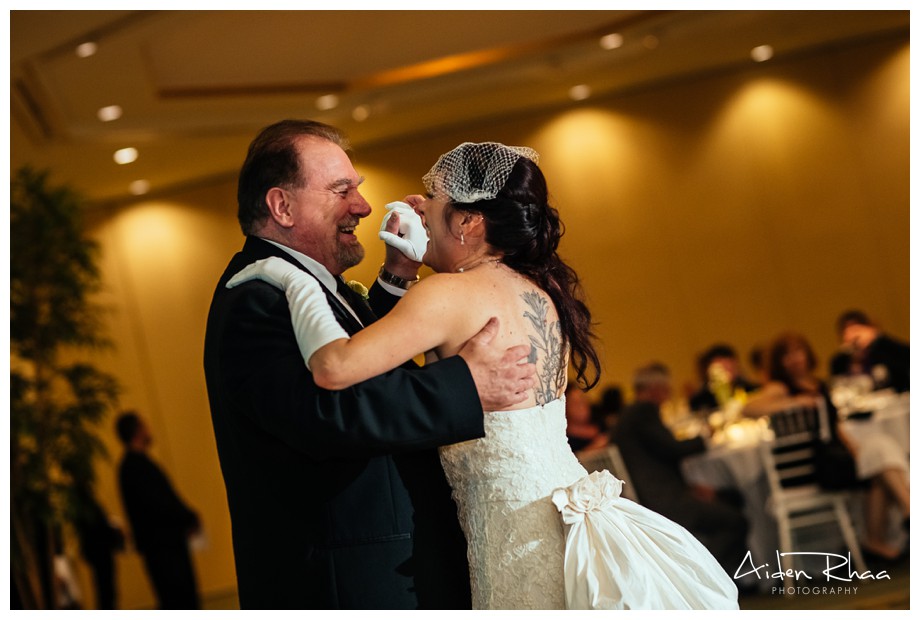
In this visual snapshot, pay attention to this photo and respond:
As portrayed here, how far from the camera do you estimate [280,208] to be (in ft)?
8.30

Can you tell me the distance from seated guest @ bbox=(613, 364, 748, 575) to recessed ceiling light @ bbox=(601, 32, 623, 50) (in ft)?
10.4

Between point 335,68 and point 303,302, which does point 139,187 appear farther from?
point 303,302

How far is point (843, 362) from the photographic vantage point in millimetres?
7539

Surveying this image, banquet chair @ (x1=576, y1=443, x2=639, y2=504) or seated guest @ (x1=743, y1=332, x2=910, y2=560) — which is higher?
banquet chair @ (x1=576, y1=443, x2=639, y2=504)

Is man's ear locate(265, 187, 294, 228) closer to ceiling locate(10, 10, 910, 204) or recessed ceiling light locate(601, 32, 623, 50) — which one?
ceiling locate(10, 10, 910, 204)

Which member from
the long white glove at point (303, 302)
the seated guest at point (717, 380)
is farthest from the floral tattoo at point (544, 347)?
the seated guest at point (717, 380)

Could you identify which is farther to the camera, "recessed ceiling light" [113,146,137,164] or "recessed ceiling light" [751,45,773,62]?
"recessed ceiling light" [751,45,773,62]

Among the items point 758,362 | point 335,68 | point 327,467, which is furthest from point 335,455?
point 758,362

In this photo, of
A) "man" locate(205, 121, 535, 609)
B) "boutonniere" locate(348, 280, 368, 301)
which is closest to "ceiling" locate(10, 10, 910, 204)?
"boutonniere" locate(348, 280, 368, 301)

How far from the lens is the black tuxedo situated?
81.6 inches

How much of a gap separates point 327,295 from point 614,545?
820 mm

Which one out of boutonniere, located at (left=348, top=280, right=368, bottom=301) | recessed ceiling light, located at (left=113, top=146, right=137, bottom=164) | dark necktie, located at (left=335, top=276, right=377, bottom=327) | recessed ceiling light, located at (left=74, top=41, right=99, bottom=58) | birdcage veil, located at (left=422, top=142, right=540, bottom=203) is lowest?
dark necktie, located at (left=335, top=276, right=377, bottom=327)

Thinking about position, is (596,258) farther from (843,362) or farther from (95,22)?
(95,22)

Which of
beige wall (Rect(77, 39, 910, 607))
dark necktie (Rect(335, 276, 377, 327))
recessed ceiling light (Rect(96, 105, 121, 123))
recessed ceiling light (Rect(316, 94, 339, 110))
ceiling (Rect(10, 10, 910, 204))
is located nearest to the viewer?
dark necktie (Rect(335, 276, 377, 327))
